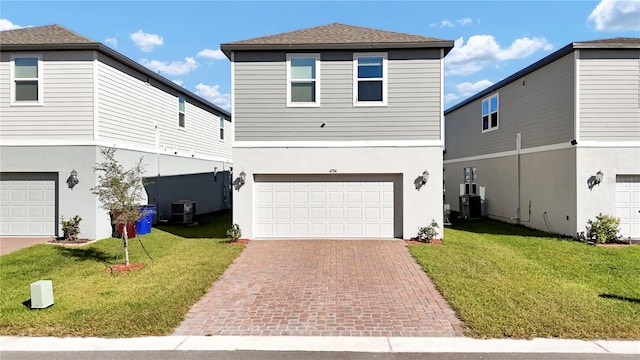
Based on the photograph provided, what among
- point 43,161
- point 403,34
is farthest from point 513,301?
point 43,161

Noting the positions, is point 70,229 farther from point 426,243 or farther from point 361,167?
point 426,243

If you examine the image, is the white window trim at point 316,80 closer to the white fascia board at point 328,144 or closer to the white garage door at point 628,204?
the white fascia board at point 328,144

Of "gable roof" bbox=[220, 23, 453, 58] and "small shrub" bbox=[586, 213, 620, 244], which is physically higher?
"gable roof" bbox=[220, 23, 453, 58]

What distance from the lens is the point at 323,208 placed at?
12.9 meters

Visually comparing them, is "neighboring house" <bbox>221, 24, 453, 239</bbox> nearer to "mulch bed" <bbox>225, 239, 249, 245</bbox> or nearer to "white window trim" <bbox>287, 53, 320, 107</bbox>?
"white window trim" <bbox>287, 53, 320, 107</bbox>

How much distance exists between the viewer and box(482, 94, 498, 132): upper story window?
18.6 metres

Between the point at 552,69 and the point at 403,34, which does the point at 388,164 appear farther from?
the point at 552,69

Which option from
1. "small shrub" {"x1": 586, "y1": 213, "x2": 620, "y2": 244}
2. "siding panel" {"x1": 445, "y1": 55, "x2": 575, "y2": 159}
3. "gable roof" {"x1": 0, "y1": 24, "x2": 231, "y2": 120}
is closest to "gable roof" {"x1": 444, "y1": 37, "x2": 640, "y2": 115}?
"siding panel" {"x1": 445, "y1": 55, "x2": 575, "y2": 159}

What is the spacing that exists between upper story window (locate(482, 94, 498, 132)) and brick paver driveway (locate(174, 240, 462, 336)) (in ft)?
36.8

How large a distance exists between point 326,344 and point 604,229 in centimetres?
1126

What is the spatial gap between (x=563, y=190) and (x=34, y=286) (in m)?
15.0

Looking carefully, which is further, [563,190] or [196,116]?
[196,116]

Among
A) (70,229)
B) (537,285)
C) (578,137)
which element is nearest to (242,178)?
(70,229)

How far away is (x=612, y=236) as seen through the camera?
12117mm
